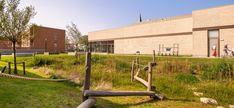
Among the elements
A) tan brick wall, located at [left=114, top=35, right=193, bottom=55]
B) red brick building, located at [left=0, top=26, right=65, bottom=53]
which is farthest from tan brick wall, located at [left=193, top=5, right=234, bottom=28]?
red brick building, located at [left=0, top=26, right=65, bottom=53]

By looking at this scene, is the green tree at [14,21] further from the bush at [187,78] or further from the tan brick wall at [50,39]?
the tan brick wall at [50,39]

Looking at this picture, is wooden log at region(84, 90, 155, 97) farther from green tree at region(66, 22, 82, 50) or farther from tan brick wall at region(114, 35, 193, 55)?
green tree at region(66, 22, 82, 50)

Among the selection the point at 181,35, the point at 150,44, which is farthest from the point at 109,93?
the point at 150,44

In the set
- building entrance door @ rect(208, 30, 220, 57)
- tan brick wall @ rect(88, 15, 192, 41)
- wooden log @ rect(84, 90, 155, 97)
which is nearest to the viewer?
wooden log @ rect(84, 90, 155, 97)

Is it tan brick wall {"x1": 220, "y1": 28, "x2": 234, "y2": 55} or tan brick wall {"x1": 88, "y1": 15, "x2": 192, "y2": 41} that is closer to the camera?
tan brick wall {"x1": 220, "y1": 28, "x2": 234, "y2": 55}

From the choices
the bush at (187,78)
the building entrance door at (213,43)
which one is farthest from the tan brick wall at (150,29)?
the bush at (187,78)

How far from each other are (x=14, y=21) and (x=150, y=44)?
86.5ft

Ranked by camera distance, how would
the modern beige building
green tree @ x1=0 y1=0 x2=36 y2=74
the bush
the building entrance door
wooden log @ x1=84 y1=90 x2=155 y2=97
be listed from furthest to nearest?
the building entrance door, the modern beige building, green tree @ x1=0 y1=0 x2=36 y2=74, the bush, wooden log @ x1=84 y1=90 x2=155 y2=97

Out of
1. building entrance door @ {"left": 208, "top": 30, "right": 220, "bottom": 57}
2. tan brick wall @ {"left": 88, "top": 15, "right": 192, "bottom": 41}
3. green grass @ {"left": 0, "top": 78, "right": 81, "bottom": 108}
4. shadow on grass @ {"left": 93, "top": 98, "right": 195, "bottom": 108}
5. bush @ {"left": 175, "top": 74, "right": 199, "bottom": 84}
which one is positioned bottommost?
shadow on grass @ {"left": 93, "top": 98, "right": 195, "bottom": 108}

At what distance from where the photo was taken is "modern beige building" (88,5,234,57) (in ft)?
84.5

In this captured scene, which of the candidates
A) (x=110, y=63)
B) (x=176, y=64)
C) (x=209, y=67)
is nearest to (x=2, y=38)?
(x=110, y=63)

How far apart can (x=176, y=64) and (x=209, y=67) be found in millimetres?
1825

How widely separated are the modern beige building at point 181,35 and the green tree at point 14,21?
20403mm

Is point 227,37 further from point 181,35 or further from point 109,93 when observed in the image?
point 109,93
